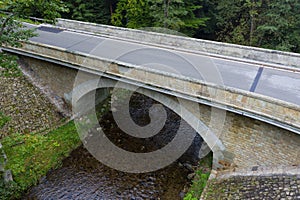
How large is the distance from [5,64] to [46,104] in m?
6.49

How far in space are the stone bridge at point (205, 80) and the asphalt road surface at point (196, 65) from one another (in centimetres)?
4

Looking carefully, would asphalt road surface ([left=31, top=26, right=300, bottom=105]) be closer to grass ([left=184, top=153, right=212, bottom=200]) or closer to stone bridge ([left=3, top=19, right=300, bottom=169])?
stone bridge ([left=3, top=19, right=300, bottom=169])

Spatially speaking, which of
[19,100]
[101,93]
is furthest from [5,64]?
[101,93]

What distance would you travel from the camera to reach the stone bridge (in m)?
8.69

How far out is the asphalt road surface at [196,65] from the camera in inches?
392

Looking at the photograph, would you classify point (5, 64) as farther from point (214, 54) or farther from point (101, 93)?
point (214, 54)

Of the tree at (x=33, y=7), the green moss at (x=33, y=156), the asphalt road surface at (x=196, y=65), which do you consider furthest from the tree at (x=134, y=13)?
the tree at (x=33, y=7)

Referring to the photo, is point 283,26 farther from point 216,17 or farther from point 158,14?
point 158,14

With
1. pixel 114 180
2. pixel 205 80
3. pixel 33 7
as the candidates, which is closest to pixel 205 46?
pixel 205 80

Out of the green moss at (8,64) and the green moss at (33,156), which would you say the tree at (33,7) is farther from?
the green moss at (33,156)

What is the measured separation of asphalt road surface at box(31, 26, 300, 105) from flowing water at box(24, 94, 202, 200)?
4584mm

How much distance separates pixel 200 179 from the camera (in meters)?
11.2

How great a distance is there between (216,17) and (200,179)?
16641 mm

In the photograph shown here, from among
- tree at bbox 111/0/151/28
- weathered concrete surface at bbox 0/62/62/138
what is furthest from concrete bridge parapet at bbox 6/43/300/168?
tree at bbox 111/0/151/28
